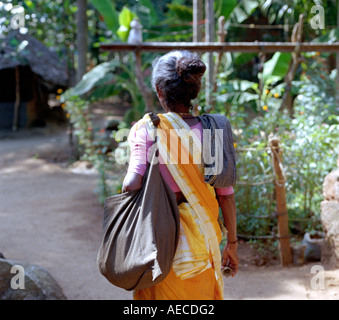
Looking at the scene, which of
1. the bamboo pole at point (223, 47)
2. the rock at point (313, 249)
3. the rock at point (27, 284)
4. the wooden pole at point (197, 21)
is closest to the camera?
the rock at point (27, 284)

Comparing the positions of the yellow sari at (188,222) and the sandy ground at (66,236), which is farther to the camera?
the sandy ground at (66,236)

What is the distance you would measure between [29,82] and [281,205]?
10798mm

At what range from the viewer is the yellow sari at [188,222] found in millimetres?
2088

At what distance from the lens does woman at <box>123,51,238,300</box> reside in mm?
2088

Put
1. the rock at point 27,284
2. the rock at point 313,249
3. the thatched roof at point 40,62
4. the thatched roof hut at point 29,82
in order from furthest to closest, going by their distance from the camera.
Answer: the thatched roof hut at point 29,82 → the thatched roof at point 40,62 → the rock at point 313,249 → the rock at point 27,284

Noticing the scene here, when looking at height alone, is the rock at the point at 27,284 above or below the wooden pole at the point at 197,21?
below

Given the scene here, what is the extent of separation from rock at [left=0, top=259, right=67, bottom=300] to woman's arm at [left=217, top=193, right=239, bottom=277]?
5.76ft

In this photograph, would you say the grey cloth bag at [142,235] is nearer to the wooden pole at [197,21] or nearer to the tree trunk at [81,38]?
the wooden pole at [197,21]

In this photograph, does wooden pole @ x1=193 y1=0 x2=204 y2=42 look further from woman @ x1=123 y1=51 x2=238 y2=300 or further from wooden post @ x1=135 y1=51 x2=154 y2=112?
woman @ x1=123 y1=51 x2=238 y2=300

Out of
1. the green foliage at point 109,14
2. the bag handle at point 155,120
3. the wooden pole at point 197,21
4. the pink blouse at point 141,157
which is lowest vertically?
the pink blouse at point 141,157

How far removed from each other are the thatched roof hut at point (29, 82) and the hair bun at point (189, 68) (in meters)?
10.4

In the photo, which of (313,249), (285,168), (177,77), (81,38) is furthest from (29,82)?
(177,77)

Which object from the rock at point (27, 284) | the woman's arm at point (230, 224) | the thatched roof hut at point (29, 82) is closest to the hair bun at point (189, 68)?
the woman's arm at point (230, 224)

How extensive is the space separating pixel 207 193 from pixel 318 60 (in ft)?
20.4
